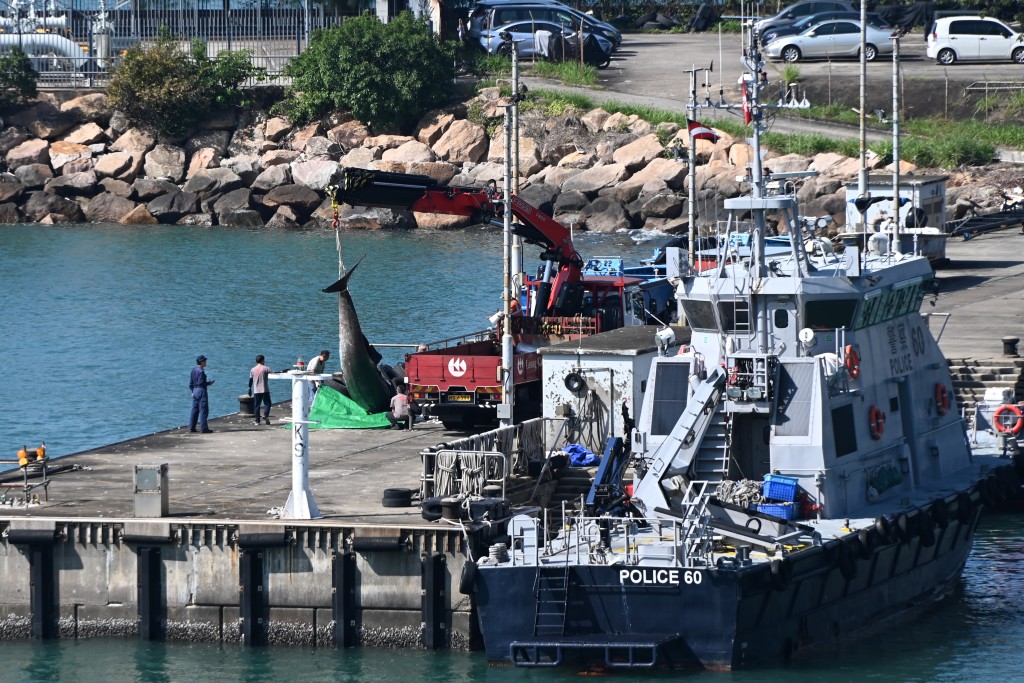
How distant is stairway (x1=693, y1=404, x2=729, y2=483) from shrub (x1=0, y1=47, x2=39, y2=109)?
211 ft

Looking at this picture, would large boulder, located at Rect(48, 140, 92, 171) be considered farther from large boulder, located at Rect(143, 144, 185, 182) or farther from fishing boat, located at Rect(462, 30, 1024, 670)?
fishing boat, located at Rect(462, 30, 1024, 670)

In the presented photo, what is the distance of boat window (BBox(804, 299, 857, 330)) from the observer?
82.3 ft

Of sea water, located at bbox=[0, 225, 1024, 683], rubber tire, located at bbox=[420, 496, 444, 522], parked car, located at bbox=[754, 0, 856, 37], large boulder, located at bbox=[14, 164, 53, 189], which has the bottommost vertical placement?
sea water, located at bbox=[0, 225, 1024, 683]

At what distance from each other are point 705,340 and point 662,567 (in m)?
4.44

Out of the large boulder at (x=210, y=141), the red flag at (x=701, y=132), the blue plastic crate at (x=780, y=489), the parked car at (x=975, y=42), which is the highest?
the parked car at (x=975, y=42)

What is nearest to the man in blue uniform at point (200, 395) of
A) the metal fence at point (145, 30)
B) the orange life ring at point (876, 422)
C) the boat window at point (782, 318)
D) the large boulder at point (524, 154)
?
the boat window at point (782, 318)

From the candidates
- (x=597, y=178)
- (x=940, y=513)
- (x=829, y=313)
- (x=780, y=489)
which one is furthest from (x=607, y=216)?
(x=780, y=489)

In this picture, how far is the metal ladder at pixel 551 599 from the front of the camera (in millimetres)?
22422

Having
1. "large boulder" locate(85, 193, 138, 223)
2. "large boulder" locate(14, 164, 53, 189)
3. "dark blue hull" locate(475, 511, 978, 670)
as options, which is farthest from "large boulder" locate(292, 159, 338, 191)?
"dark blue hull" locate(475, 511, 978, 670)

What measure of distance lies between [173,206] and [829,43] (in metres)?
28.3

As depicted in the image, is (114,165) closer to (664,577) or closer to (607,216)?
(607,216)

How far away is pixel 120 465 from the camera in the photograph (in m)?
29.5

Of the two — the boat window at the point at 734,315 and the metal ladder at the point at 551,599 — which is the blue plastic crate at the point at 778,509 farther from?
the metal ladder at the point at 551,599

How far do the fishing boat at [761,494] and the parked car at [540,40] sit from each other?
53.3 meters
